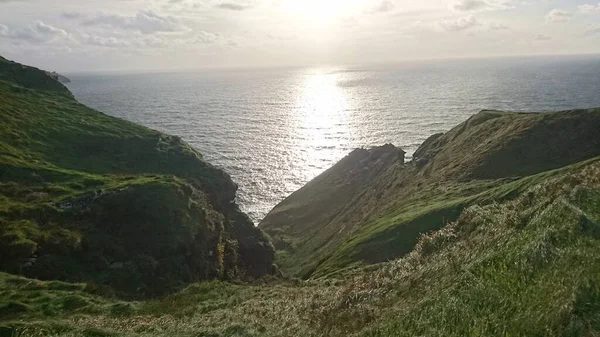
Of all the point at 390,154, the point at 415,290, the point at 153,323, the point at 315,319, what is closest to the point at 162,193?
the point at 153,323

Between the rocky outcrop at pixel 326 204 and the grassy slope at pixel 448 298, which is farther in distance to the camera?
the rocky outcrop at pixel 326 204

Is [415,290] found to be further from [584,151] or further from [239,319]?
[584,151]

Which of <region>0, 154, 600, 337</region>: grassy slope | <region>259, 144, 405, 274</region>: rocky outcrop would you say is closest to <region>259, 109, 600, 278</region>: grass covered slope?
<region>259, 144, 405, 274</region>: rocky outcrop

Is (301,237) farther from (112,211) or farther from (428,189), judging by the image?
(112,211)

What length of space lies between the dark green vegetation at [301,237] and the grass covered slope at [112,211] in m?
0.20

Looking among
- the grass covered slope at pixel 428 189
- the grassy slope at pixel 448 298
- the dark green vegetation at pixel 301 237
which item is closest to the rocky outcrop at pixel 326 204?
the grass covered slope at pixel 428 189

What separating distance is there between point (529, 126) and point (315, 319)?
53006 mm

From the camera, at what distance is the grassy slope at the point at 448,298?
1230cm

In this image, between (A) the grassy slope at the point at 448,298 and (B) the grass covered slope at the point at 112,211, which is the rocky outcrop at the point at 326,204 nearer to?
(B) the grass covered slope at the point at 112,211

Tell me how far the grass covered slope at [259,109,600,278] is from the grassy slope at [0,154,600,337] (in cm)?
1634

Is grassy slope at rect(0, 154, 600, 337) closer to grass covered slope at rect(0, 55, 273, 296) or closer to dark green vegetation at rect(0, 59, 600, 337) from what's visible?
dark green vegetation at rect(0, 59, 600, 337)

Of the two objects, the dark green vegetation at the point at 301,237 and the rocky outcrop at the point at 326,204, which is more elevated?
the dark green vegetation at the point at 301,237

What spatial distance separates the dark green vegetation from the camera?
46.9 feet

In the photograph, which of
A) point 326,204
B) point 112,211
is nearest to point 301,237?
point 326,204
